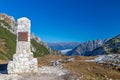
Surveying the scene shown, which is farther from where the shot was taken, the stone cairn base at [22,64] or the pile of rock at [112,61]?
the pile of rock at [112,61]

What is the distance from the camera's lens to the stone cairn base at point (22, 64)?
30.8 m

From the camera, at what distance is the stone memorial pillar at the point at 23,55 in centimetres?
3088

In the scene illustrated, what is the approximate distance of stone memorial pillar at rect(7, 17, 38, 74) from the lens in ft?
101

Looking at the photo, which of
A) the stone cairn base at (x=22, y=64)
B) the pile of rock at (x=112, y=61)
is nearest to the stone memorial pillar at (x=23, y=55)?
the stone cairn base at (x=22, y=64)

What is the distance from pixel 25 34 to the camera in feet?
104

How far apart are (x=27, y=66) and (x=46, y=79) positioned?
4978 mm

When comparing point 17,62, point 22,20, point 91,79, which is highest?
point 22,20

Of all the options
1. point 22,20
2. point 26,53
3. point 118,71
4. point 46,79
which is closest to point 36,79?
point 46,79

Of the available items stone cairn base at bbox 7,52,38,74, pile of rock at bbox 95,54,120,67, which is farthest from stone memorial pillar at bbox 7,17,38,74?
pile of rock at bbox 95,54,120,67

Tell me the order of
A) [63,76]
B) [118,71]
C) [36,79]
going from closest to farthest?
[36,79] < [63,76] < [118,71]

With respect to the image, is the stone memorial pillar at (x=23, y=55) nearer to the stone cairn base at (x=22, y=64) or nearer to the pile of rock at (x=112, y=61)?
the stone cairn base at (x=22, y=64)

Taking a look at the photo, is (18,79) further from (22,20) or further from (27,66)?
(22,20)

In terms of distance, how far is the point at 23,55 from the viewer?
31.4m

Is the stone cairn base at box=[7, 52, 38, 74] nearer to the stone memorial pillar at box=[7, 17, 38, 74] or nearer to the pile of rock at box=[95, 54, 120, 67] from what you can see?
the stone memorial pillar at box=[7, 17, 38, 74]
